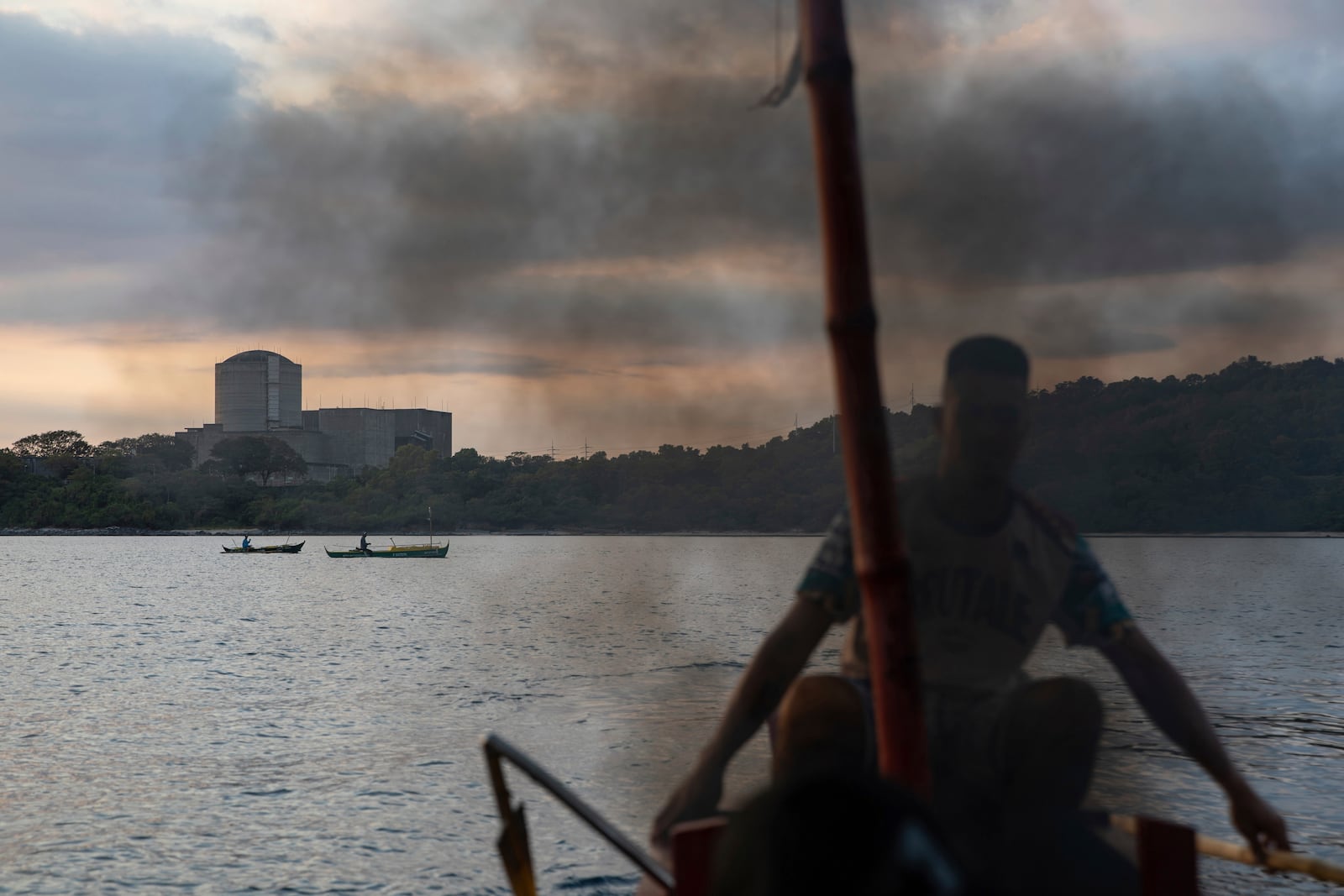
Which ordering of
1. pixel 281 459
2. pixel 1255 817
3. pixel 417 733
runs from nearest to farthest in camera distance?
A: pixel 1255 817 → pixel 417 733 → pixel 281 459

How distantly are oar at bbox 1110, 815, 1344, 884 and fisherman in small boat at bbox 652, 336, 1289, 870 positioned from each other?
0.72 feet

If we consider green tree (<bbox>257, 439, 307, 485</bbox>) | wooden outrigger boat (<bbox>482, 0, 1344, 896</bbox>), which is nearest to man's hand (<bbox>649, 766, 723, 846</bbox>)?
wooden outrigger boat (<bbox>482, 0, 1344, 896</bbox>)

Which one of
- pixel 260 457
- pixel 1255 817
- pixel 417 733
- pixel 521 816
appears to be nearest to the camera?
pixel 1255 817

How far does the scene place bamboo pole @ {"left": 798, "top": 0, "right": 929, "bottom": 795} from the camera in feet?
6.21

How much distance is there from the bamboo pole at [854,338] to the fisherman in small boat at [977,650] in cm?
58

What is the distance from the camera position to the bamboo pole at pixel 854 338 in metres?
1.89

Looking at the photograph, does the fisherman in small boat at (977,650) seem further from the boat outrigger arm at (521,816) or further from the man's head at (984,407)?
the boat outrigger arm at (521,816)

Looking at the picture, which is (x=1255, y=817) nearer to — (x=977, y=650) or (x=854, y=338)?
(x=977, y=650)

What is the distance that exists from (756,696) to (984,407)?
0.83 m

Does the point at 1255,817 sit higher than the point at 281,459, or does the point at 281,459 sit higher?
the point at 281,459

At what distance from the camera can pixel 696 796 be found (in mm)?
2670

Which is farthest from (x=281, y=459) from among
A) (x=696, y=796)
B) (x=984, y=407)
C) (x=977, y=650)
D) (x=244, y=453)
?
(x=984, y=407)

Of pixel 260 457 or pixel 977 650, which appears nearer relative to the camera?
pixel 977 650

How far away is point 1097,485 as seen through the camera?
20938 mm
